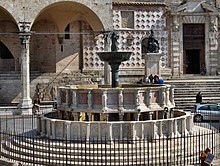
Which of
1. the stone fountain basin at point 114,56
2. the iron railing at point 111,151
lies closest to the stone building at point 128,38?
the stone fountain basin at point 114,56

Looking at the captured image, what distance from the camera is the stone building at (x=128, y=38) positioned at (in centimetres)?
3002

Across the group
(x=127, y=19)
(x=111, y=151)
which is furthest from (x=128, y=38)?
(x=111, y=151)

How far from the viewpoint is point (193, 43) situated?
104 feet

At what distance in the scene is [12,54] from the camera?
3056 cm

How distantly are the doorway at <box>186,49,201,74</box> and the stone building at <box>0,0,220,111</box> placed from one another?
2.9 inches

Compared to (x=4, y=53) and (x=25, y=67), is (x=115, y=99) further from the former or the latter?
(x=4, y=53)

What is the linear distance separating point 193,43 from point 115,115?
18.5 meters

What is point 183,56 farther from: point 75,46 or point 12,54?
point 12,54

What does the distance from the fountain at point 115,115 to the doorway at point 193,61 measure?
16.8 meters

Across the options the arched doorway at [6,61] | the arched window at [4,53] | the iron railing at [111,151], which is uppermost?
the arched window at [4,53]

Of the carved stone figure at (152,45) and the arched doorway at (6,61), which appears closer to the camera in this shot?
the carved stone figure at (152,45)

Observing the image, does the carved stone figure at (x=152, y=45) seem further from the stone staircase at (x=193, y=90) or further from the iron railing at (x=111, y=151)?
the iron railing at (x=111, y=151)

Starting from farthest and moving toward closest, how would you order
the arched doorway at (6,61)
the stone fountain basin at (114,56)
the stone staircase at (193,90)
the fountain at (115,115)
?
the arched doorway at (6,61) → the stone staircase at (193,90) → the stone fountain basin at (114,56) → the fountain at (115,115)

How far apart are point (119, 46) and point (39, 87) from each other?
6.12 m
